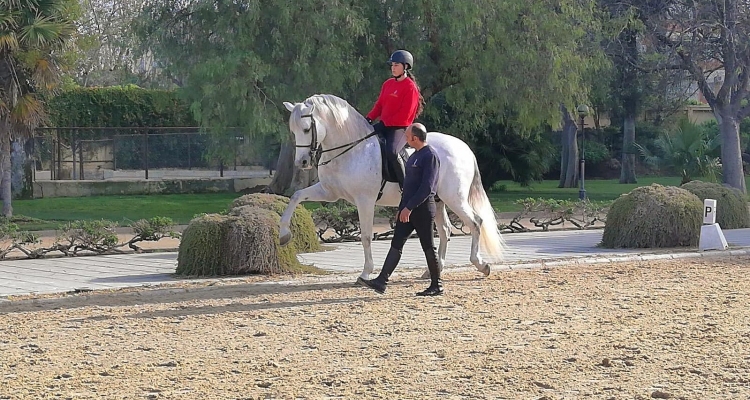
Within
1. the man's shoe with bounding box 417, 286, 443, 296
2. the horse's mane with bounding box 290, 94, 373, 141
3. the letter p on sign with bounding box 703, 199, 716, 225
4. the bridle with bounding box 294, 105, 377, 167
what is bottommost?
the man's shoe with bounding box 417, 286, 443, 296

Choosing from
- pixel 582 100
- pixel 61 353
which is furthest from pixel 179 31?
pixel 61 353

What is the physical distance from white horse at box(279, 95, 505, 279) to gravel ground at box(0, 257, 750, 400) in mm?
798

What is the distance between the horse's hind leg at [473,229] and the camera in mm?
12438

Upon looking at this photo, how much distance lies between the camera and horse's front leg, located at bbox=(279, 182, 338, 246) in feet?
38.1

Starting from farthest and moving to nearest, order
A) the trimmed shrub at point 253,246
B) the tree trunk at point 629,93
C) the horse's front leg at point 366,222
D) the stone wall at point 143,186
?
the tree trunk at point 629,93
the stone wall at point 143,186
the trimmed shrub at point 253,246
the horse's front leg at point 366,222

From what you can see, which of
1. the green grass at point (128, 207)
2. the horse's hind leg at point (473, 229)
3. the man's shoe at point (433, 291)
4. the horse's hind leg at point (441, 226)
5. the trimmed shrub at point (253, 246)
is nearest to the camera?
the man's shoe at point (433, 291)

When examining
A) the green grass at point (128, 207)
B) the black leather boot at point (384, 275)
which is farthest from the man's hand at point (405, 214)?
the green grass at point (128, 207)

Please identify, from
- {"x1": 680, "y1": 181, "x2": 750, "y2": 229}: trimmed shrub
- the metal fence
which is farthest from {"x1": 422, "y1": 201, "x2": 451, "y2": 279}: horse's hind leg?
the metal fence

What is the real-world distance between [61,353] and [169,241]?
1022cm

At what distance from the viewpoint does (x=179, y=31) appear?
25031 mm

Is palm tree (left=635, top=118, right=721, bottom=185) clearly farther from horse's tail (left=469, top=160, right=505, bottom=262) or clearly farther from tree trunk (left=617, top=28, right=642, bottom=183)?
horse's tail (left=469, top=160, right=505, bottom=262)

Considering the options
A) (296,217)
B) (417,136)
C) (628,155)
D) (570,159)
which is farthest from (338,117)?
(628,155)

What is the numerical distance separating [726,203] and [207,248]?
11.3 metres

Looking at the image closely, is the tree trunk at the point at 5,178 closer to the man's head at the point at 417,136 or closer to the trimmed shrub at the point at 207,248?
the trimmed shrub at the point at 207,248
